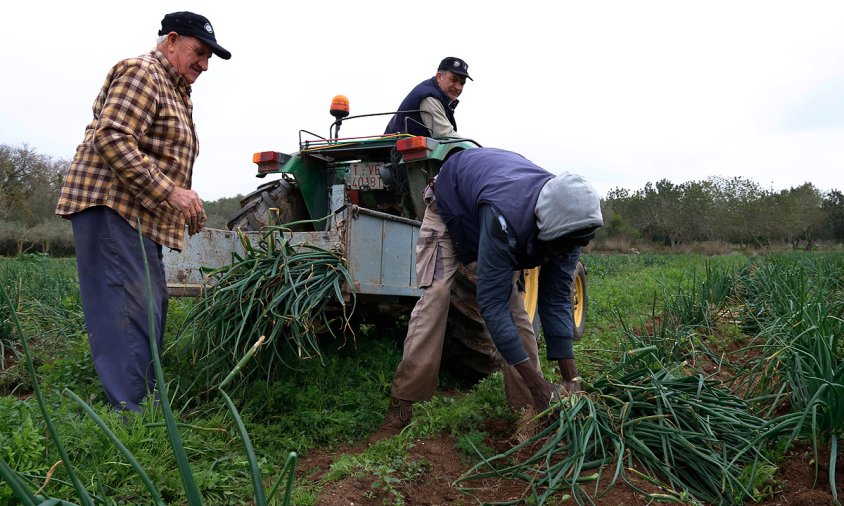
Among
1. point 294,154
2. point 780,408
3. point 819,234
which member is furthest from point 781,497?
point 819,234

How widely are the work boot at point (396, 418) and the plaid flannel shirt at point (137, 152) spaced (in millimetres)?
1400

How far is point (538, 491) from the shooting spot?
2.38 m

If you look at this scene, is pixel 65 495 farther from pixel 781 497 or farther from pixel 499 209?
pixel 781 497

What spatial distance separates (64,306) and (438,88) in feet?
10.9

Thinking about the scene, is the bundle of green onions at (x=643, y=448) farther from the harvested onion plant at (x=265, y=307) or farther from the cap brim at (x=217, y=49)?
the cap brim at (x=217, y=49)

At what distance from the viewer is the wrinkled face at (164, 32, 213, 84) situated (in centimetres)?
310

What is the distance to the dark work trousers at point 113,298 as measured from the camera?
2.88m

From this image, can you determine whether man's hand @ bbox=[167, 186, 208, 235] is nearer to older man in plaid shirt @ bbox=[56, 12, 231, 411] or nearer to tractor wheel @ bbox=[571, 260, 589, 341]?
older man in plaid shirt @ bbox=[56, 12, 231, 411]

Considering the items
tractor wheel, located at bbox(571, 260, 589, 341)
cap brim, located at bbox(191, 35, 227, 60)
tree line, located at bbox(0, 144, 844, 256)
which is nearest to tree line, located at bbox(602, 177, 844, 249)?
tree line, located at bbox(0, 144, 844, 256)

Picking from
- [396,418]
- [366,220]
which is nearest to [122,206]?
[366,220]

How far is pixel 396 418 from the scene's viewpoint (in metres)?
3.27

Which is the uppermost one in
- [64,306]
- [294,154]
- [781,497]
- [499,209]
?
[294,154]

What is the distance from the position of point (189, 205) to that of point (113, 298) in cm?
55

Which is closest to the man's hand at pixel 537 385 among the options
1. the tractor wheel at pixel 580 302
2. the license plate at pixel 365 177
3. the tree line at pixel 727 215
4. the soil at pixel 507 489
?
the soil at pixel 507 489
